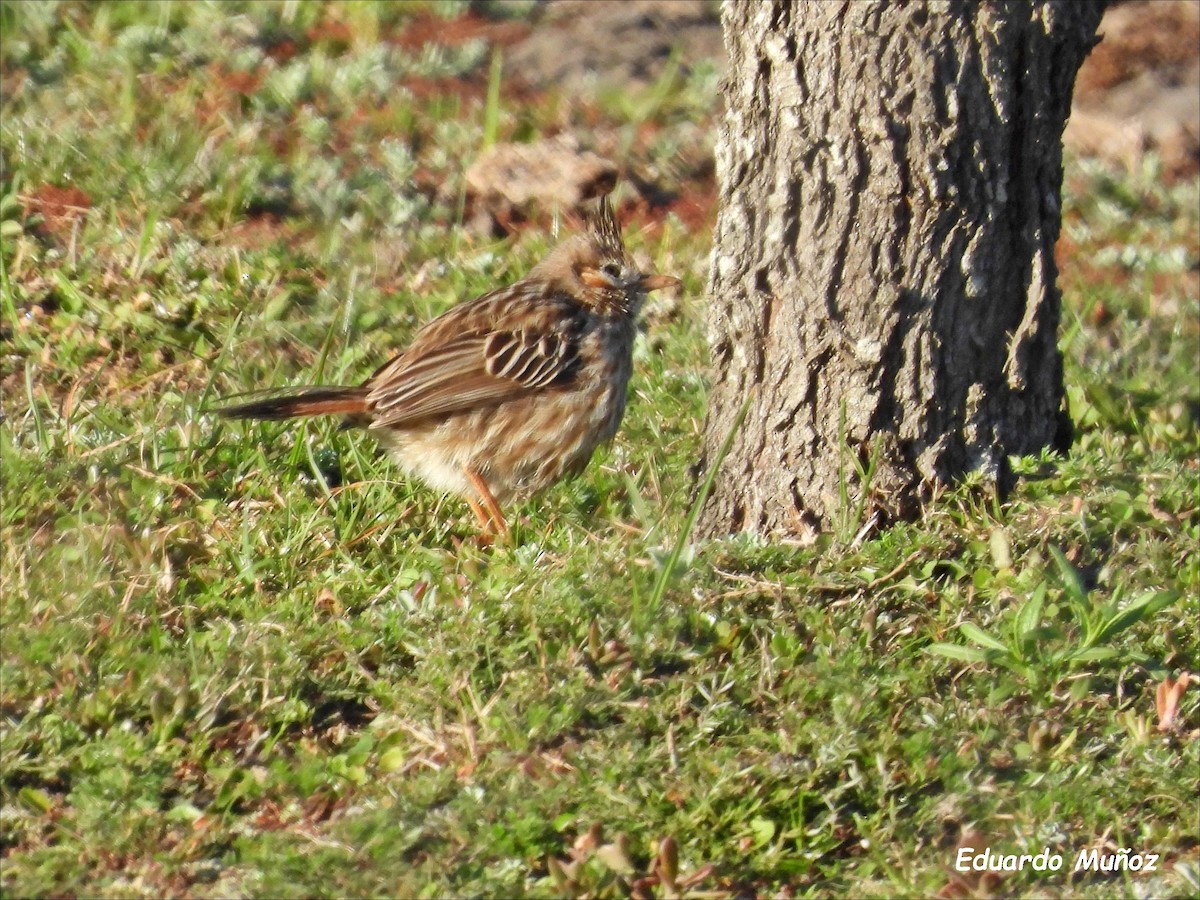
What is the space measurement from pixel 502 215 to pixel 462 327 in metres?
1.83

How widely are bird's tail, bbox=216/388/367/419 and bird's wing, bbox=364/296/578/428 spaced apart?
0.21 ft

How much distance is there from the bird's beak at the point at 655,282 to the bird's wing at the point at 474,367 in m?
0.43

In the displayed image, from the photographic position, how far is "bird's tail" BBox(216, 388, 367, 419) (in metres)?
5.59

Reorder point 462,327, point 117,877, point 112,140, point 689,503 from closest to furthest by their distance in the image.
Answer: point 117,877 < point 689,503 < point 462,327 < point 112,140

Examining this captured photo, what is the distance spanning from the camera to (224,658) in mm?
4773

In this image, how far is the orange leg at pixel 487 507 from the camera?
19.1 ft

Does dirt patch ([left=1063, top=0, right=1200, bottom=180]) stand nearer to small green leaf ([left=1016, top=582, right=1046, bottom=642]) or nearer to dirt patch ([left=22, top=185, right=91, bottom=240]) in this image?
small green leaf ([left=1016, top=582, right=1046, bottom=642])

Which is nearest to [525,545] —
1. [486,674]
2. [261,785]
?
[486,674]

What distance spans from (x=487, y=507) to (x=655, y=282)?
1.29m

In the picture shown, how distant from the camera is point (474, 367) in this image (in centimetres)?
618

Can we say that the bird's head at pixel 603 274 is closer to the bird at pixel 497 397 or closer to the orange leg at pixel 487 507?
the bird at pixel 497 397

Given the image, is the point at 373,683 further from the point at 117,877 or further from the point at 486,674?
the point at 117,877

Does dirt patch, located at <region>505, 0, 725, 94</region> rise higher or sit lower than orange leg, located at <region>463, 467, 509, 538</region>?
higher

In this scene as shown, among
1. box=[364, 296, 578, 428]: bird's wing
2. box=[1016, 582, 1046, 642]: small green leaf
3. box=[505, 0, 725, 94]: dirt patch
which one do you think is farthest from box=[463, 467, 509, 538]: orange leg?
box=[505, 0, 725, 94]: dirt patch
